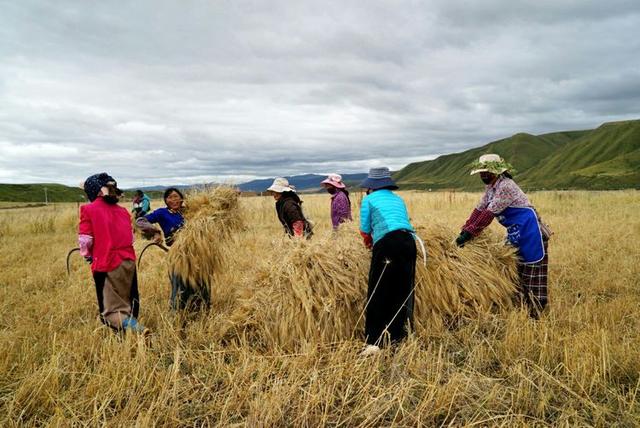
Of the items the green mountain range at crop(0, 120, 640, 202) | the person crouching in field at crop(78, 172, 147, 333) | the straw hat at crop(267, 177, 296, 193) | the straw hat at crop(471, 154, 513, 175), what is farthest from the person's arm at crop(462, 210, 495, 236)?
the green mountain range at crop(0, 120, 640, 202)

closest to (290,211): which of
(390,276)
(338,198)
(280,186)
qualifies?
(280,186)

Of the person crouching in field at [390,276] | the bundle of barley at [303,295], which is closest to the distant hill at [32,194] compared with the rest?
the bundle of barley at [303,295]

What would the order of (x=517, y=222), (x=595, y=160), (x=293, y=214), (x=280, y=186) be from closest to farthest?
1. (x=517, y=222)
2. (x=293, y=214)
3. (x=280, y=186)
4. (x=595, y=160)

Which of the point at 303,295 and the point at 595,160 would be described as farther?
the point at 595,160

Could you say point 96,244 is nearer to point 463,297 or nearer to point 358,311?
point 358,311

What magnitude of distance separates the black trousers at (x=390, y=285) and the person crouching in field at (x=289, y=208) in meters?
2.01

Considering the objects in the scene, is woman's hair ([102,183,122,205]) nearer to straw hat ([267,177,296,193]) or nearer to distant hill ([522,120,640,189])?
straw hat ([267,177,296,193])

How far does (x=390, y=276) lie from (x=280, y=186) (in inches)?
114

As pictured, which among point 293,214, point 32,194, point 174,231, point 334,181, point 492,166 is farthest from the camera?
point 32,194

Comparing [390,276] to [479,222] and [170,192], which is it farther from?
[170,192]

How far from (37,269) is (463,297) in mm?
8204

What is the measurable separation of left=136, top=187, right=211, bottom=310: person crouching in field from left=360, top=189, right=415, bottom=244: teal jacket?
228 centimetres

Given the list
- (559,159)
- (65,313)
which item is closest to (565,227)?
(65,313)

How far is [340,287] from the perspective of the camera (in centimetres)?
412
